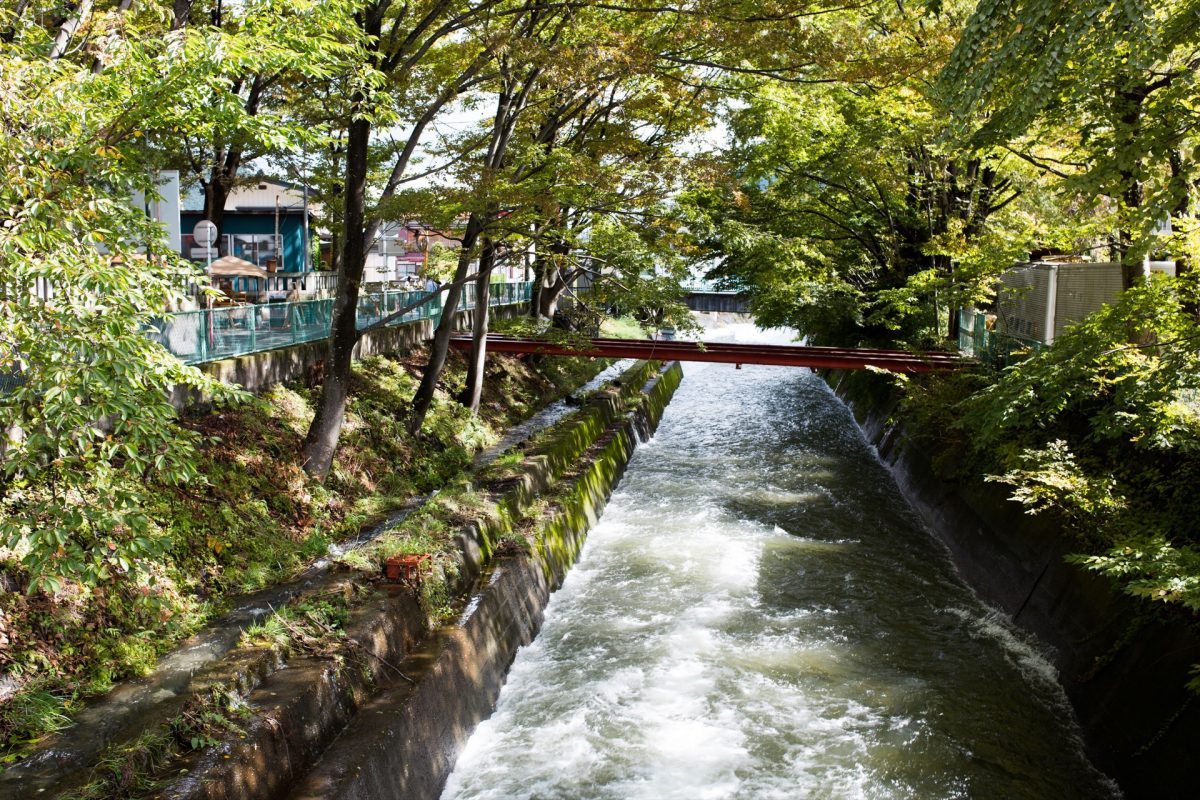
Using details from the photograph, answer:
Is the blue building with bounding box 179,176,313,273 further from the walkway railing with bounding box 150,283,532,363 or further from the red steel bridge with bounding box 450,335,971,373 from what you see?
the red steel bridge with bounding box 450,335,971,373

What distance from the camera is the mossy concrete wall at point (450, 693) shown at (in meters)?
6.78

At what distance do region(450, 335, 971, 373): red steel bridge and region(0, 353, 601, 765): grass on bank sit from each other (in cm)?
212

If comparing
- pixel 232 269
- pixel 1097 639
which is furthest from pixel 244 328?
pixel 232 269

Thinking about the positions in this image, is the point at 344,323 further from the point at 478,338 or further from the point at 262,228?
the point at 262,228

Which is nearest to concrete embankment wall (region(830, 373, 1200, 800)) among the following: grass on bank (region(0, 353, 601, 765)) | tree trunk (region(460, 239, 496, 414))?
grass on bank (region(0, 353, 601, 765))

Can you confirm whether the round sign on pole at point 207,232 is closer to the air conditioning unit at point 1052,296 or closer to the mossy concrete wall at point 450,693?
the mossy concrete wall at point 450,693

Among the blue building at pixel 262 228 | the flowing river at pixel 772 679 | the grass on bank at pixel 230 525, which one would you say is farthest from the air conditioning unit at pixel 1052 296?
the blue building at pixel 262 228

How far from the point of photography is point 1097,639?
9.13 meters

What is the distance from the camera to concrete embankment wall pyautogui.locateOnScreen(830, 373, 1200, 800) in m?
7.42

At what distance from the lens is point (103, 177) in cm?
659

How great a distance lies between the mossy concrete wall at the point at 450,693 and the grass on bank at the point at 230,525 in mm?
2023

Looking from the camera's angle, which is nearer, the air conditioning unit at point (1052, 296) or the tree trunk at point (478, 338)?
the air conditioning unit at point (1052, 296)

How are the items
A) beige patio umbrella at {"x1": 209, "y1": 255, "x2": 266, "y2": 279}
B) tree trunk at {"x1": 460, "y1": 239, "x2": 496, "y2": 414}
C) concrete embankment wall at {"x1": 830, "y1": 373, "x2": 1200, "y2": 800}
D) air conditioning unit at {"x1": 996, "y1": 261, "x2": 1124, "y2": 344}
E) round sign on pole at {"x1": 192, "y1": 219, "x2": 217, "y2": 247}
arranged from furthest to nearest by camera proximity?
beige patio umbrella at {"x1": 209, "y1": 255, "x2": 266, "y2": 279} → round sign on pole at {"x1": 192, "y1": 219, "x2": 217, "y2": 247} → tree trunk at {"x1": 460, "y1": 239, "x2": 496, "y2": 414} → air conditioning unit at {"x1": 996, "y1": 261, "x2": 1124, "y2": 344} → concrete embankment wall at {"x1": 830, "y1": 373, "x2": 1200, "y2": 800}

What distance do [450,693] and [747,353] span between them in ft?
42.8
